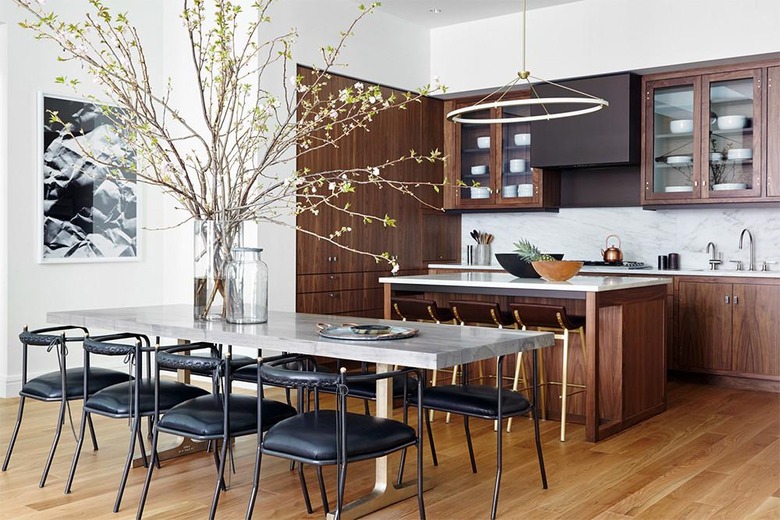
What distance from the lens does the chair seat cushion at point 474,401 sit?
3354 millimetres

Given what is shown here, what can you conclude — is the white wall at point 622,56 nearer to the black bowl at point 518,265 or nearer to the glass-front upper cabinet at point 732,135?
the glass-front upper cabinet at point 732,135

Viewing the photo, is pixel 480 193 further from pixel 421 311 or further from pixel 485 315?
pixel 485 315

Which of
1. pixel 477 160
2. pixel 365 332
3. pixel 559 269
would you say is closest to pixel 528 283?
pixel 559 269

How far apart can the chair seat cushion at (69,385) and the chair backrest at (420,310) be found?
183 centimetres

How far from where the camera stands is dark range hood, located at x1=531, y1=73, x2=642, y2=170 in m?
6.52

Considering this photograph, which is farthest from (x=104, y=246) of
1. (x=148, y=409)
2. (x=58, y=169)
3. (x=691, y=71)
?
(x=691, y=71)

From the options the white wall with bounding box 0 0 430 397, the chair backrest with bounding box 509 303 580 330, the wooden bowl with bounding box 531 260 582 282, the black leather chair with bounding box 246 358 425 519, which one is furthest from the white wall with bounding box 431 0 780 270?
the black leather chair with bounding box 246 358 425 519

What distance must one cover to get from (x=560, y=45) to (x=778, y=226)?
7.34ft

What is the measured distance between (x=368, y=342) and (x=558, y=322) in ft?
5.80

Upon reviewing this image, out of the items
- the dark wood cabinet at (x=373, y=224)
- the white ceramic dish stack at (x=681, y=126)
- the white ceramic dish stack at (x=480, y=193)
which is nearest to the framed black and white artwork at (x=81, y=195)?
the dark wood cabinet at (x=373, y=224)

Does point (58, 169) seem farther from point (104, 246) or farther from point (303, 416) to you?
point (303, 416)

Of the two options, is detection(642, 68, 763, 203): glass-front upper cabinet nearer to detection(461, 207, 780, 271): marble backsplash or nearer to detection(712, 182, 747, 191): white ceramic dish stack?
detection(712, 182, 747, 191): white ceramic dish stack

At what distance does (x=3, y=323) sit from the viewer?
5559mm

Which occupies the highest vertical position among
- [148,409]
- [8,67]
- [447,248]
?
[8,67]
